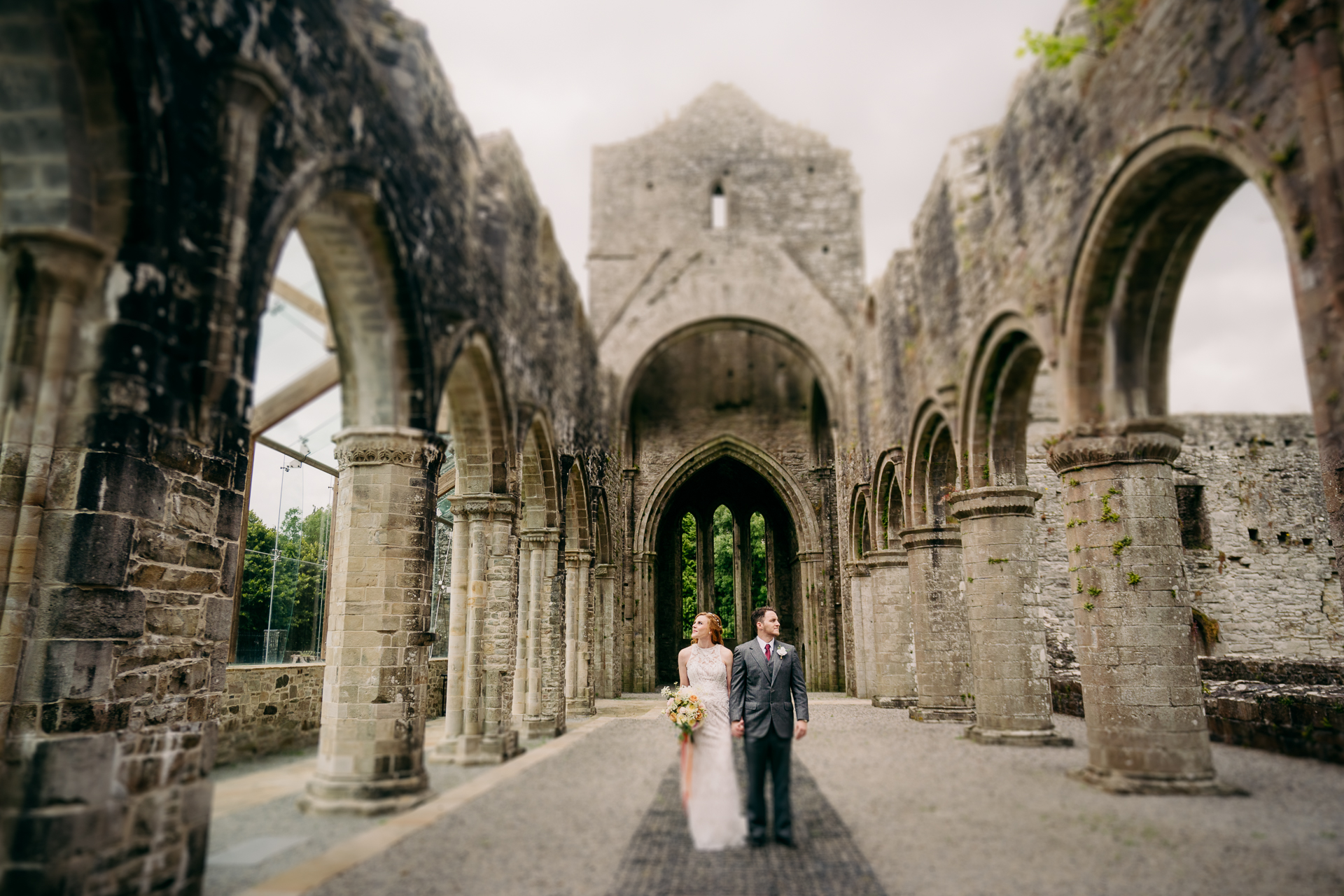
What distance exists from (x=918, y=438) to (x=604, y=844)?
7.63 metres

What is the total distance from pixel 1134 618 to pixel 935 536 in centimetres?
492

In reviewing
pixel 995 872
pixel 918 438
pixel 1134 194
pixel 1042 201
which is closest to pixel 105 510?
pixel 995 872

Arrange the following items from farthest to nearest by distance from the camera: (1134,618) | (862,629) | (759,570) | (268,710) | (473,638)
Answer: (759,570) → (862,629) → (473,638) → (268,710) → (1134,618)

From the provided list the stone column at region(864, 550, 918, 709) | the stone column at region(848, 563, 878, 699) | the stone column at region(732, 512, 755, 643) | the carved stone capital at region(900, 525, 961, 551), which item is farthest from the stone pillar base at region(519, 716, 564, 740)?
the stone column at region(732, 512, 755, 643)

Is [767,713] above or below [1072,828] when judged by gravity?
above

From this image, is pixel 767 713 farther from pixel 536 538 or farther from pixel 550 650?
pixel 536 538

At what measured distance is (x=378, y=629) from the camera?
641cm

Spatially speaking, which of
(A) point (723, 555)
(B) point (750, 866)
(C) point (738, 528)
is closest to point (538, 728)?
(B) point (750, 866)

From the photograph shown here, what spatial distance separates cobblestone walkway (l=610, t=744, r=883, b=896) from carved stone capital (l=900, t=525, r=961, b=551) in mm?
6146

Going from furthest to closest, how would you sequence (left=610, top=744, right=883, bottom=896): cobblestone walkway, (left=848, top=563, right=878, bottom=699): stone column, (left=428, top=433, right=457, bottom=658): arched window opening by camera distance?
(left=848, top=563, right=878, bottom=699): stone column, (left=428, top=433, right=457, bottom=658): arched window opening, (left=610, top=744, right=883, bottom=896): cobblestone walkway

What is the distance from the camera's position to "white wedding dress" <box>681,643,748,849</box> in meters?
4.56

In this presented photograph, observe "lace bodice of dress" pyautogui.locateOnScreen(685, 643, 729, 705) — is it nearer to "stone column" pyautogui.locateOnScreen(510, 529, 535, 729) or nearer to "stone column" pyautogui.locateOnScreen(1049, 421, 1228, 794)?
"stone column" pyautogui.locateOnScreen(1049, 421, 1228, 794)

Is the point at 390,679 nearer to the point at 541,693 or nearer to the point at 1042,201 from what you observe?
the point at 541,693

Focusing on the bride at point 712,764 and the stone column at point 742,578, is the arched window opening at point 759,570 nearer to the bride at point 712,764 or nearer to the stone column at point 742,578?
the stone column at point 742,578
